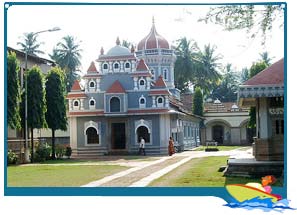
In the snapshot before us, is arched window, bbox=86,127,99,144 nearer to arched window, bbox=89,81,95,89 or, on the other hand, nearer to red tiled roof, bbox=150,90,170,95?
arched window, bbox=89,81,95,89

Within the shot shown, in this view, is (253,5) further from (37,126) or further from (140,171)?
(37,126)

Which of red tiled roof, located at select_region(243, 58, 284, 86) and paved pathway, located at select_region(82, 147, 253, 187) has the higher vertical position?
red tiled roof, located at select_region(243, 58, 284, 86)

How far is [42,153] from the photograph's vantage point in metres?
11.5

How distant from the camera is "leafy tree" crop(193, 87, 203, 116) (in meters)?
11.3

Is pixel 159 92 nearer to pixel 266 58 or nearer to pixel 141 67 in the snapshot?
pixel 141 67

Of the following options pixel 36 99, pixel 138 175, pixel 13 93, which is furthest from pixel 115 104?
pixel 36 99

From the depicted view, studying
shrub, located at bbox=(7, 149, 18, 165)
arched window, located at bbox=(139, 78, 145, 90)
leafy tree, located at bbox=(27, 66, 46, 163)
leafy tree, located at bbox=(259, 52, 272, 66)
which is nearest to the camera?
leafy tree, located at bbox=(259, 52, 272, 66)

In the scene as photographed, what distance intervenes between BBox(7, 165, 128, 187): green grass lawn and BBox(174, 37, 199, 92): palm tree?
2.27 meters

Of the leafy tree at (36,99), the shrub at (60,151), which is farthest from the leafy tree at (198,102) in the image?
the leafy tree at (36,99)

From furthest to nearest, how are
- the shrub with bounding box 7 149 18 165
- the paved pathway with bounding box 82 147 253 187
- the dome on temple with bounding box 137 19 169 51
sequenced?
the shrub with bounding box 7 149 18 165 → the dome on temple with bounding box 137 19 169 51 → the paved pathway with bounding box 82 147 253 187

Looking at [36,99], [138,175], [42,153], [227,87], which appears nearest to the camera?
[138,175]

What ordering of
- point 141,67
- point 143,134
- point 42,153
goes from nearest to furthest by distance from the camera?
point 143,134, point 141,67, point 42,153

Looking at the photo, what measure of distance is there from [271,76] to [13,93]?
561 centimetres

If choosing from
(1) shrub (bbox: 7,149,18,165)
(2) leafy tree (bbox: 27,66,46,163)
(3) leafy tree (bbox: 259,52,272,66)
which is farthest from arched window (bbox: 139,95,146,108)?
(1) shrub (bbox: 7,149,18,165)
